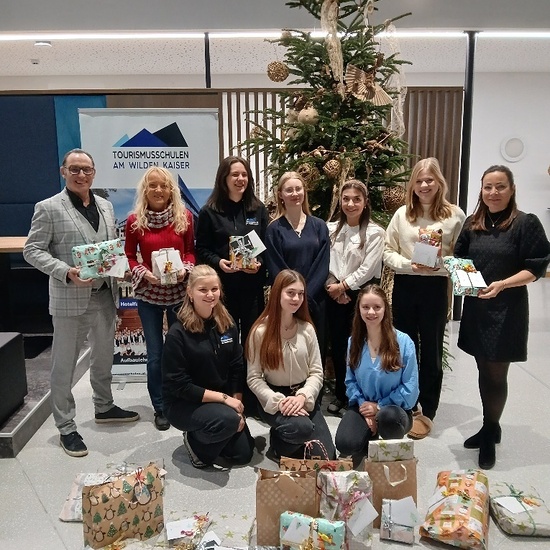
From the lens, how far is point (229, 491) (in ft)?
8.38

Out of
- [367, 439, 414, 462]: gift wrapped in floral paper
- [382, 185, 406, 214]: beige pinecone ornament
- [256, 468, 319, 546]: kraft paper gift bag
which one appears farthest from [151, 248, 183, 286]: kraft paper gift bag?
[382, 185, 406, 214]: beige pinecone ornament

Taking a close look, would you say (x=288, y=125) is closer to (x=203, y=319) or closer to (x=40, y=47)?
(x=203, y=319)

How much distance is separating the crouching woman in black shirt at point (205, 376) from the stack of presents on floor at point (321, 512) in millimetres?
423

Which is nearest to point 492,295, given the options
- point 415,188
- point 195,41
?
point 415,188

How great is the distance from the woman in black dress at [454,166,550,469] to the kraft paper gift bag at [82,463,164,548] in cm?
169

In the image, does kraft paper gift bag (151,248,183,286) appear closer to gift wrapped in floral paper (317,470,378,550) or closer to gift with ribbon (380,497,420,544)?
gift wrapped in floral paper (317,470,378,550)

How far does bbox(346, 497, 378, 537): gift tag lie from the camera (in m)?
1.94

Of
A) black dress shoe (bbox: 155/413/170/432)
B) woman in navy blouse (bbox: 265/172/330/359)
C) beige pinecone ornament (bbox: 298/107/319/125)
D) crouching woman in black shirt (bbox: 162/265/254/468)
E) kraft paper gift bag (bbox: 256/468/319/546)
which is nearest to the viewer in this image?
kraft paper gift bag (bbox: 256/468/319/546)

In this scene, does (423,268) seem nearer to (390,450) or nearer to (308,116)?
(390,450)

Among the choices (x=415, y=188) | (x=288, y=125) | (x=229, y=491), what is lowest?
(x=229, y=491)

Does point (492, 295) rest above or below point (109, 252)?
below

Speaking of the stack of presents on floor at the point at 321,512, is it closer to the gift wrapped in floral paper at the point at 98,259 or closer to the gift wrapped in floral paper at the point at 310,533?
the gift wrapped in floral paper at the point at 310,533

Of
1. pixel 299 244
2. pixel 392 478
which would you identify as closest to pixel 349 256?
pixel 299 244

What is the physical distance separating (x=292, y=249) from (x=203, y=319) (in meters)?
0.70
